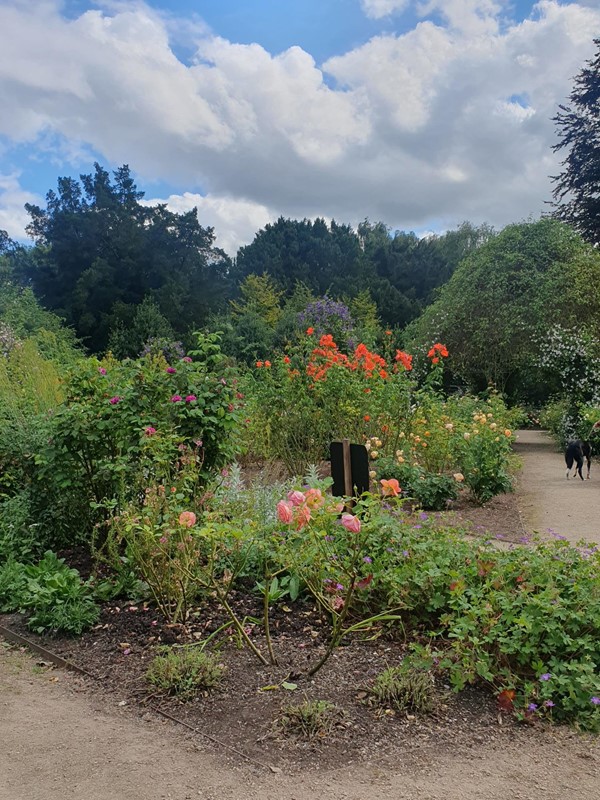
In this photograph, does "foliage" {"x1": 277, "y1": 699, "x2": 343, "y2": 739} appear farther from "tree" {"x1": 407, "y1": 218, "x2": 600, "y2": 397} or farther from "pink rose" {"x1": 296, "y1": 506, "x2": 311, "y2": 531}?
"tree" {"x1": 407, "y1": 218, "x2": 600, "y2": 397}

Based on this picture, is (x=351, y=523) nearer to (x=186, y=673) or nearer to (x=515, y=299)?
(x=186, y=673)

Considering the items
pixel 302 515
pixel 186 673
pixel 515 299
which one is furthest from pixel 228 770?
pixel 515 299

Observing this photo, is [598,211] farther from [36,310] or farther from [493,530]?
[36,310]

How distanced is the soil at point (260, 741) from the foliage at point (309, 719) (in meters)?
0.03

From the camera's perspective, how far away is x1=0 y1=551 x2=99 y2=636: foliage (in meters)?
3.50

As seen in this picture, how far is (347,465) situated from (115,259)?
28.9 metres

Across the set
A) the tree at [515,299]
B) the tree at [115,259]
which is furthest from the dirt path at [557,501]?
the tree at [115,259]

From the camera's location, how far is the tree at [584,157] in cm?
2044

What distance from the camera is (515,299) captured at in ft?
50.2

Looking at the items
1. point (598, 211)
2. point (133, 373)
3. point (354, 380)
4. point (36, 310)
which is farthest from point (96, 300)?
point (133, 373)

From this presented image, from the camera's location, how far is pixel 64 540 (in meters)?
4.72

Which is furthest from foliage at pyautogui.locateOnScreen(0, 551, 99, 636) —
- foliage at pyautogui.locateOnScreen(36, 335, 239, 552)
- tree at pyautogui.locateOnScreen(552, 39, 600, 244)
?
tree at pyautogui.locateOnScreen(552, 39, 600, 244)

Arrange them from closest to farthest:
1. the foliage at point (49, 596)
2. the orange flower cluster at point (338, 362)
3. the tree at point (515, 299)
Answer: the foliage at point (49, 596), the orange flower cluster at point (338, 362), the tree at point (515, 299)

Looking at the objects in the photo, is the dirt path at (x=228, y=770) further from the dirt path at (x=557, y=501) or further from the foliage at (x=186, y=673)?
the dirt path at (x=557, y=501)
